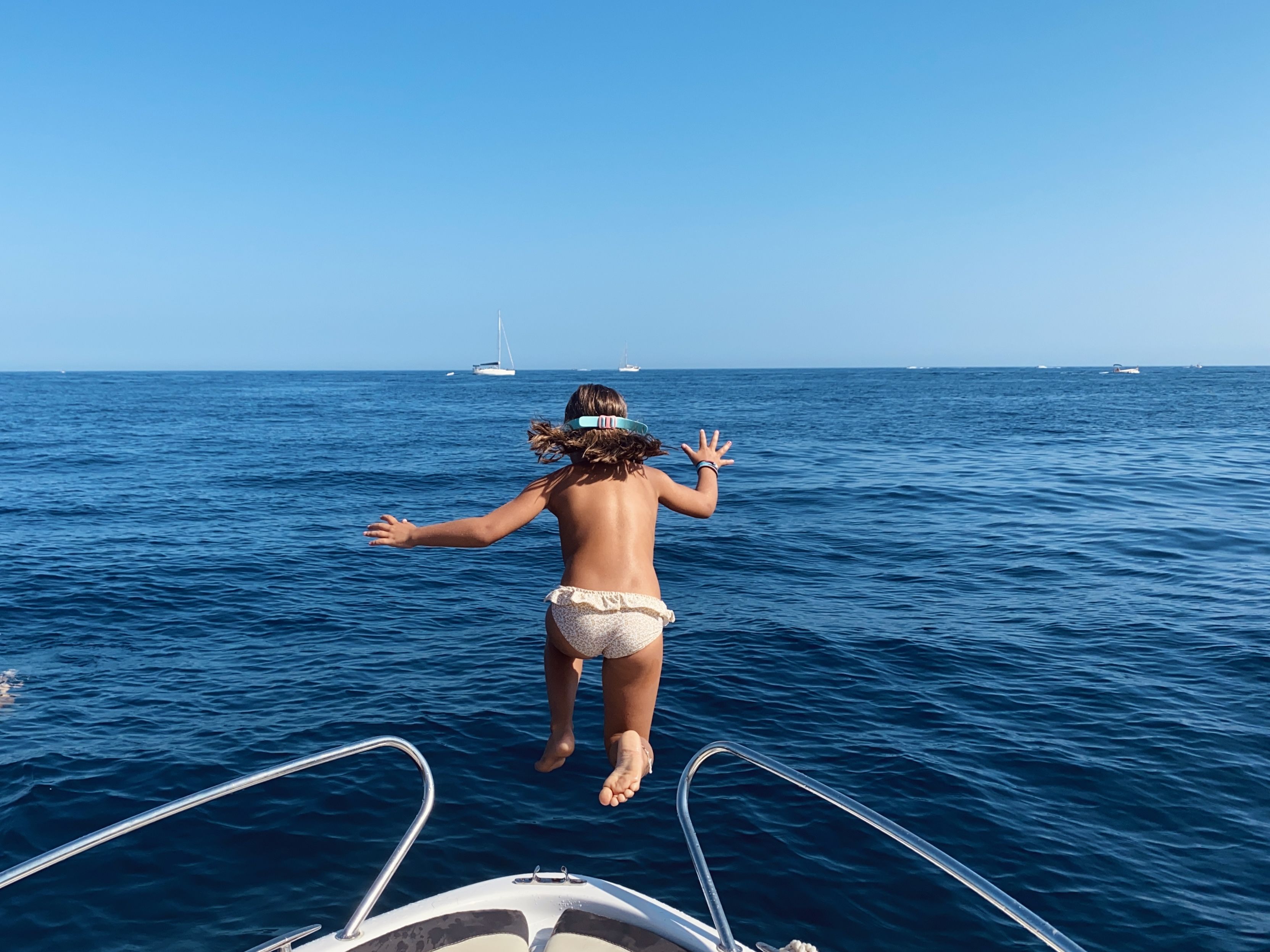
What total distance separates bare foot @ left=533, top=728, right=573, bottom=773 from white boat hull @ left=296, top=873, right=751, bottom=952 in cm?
59

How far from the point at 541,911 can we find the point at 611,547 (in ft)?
6.68

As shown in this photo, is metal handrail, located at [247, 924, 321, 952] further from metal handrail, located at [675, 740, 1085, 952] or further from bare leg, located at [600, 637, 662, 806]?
metal handrail, located at [675, 740, 1085, 952]

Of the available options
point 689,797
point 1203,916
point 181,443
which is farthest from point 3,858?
point 181,443

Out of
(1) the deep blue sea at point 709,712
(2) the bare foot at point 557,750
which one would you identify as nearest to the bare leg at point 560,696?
(2) the bare foot at point 557,750

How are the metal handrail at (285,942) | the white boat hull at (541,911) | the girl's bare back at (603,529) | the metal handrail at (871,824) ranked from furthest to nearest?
the girl's bare back at (603,529)
the white boat hull at (541,911)
the metal handrail at (285,942)
the metal handrail at (871,824)

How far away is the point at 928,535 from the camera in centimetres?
2188

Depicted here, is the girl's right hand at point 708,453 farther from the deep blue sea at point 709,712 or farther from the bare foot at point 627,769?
the deep blue sea at point 709,712

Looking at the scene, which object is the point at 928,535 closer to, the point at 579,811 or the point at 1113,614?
the point at 1113,614

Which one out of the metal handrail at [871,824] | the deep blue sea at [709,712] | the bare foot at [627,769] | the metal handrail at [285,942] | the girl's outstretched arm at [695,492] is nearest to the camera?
the metal handrail at [871,824]

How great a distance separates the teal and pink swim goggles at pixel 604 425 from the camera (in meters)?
3.98

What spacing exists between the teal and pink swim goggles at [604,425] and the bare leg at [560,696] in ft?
3.52

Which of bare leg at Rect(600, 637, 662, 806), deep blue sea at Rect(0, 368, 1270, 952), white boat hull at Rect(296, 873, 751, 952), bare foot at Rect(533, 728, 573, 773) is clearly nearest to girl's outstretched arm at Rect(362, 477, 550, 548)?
bare leg at Rect(600, 637, 662, 806)

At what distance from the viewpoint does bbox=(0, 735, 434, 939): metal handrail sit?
10.2 feet

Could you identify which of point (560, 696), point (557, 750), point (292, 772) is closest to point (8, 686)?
point (292, 772)
